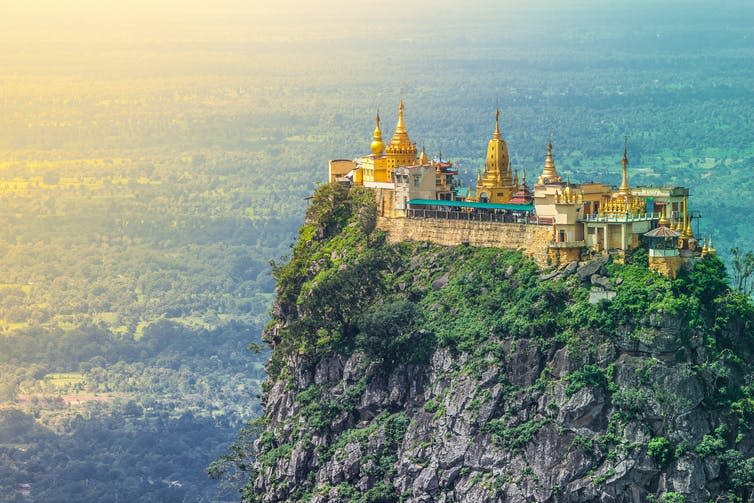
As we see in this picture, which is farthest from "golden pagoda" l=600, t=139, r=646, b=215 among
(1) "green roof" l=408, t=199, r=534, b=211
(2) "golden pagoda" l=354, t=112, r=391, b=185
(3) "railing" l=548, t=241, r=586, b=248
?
(2) "golden pagoda" l=354, t=112, r=391, b=185

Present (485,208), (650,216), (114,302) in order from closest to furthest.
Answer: (650,216), (485,208), (114,302)

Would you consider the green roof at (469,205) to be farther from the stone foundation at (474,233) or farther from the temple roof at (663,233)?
the temple roof at (663,233)

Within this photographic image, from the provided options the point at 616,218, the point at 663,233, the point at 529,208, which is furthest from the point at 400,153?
the point at 663,233

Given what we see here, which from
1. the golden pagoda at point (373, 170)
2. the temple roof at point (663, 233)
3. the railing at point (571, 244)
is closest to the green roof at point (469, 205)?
the railing at point (571, 244)

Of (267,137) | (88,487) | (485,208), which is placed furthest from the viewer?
(267,137)

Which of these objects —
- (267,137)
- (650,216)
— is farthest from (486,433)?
(267,137)

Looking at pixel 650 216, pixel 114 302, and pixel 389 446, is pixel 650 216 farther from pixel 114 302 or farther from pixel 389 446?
pixel 114 302

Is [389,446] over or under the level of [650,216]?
under
